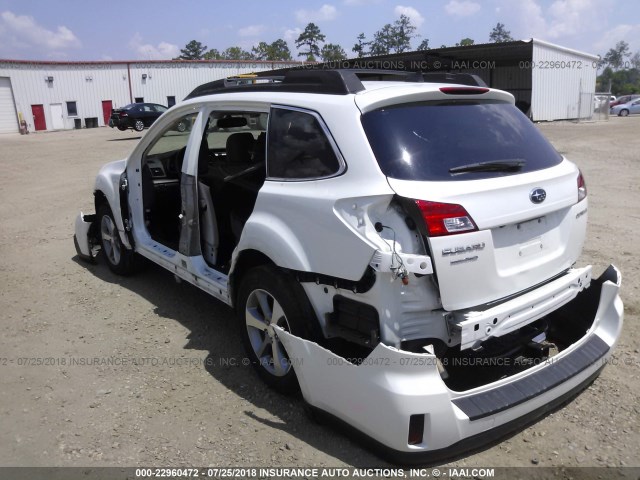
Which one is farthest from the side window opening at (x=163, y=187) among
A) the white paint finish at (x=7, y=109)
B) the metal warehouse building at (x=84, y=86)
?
the white paint finish at (x=7, y=109)

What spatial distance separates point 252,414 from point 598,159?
1335 centimetres

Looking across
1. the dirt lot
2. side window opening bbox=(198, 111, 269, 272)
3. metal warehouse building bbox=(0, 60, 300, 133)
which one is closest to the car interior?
side window opening bbox=(198, 111, 269, 272)

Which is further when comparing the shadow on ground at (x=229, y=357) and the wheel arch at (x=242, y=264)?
the wheel arch at (x=242, y=264)

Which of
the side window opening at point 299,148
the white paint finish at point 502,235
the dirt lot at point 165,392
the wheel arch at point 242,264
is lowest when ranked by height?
the dirt lot at point 165,392

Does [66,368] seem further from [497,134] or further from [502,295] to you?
[497,134]

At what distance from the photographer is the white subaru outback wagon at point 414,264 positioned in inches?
105

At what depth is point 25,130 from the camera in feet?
126

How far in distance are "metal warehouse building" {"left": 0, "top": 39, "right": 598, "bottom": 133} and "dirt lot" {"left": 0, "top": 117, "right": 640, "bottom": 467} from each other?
1885 centimetres

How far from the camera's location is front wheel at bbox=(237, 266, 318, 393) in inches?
122

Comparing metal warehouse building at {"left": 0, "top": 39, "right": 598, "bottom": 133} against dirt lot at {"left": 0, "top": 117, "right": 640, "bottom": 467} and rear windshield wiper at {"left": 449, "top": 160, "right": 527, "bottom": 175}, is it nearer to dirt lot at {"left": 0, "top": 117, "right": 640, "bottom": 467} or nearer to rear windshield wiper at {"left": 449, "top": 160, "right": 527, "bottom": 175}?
dirt lot at {"left": 0, "top": 117, "right": 640, "bottom": 467}

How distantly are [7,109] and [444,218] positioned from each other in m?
44.7

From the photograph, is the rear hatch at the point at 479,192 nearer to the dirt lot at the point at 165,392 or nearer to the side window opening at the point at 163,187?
the dirt lot at the point at 165,392

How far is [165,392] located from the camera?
3.69m

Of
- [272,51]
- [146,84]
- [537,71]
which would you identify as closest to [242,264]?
[537,71]
